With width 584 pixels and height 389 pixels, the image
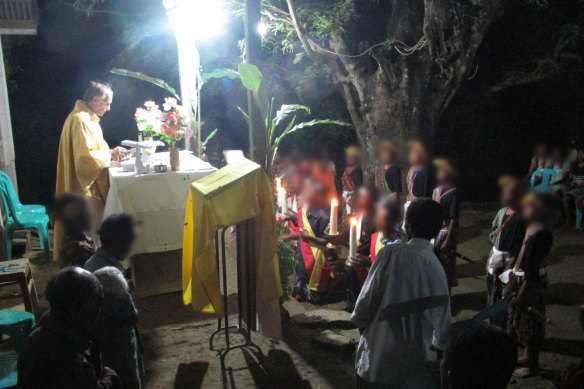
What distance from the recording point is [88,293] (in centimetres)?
207

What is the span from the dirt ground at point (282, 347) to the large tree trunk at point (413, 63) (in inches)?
132

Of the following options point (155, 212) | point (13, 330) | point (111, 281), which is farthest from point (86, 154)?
point (111, 281)

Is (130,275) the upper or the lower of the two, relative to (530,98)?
lower

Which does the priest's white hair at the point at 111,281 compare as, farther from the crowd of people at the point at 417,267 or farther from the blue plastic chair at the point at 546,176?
the blue plastic chair at the point at 546,176

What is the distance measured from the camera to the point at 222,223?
3592 mm

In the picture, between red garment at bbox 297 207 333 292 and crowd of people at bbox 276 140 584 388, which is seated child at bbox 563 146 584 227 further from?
red garment at bbox 297 207 333 292

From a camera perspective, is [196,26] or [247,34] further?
[196,26]

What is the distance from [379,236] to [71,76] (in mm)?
9516

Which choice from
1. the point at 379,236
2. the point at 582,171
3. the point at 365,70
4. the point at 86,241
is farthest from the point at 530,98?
the point at 86,241

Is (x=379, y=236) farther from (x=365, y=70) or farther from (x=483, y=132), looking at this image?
(x=483, y=132)

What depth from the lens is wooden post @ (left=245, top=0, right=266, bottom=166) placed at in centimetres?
468

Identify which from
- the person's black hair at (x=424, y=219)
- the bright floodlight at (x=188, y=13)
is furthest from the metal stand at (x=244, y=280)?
the bright floodlight at (x=188, y=13)

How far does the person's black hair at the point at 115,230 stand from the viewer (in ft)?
9.41

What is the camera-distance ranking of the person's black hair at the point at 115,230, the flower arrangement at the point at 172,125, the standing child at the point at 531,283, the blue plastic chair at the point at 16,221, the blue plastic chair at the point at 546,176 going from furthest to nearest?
1. the blue plastic chair at the point at 546,176
2. the blue plastic chair at the point at 16,221
3. the flower arrangement at the point at 172,125
4. the standing child at the point at 531,283
5. the person's black hair at the point at 115,230
